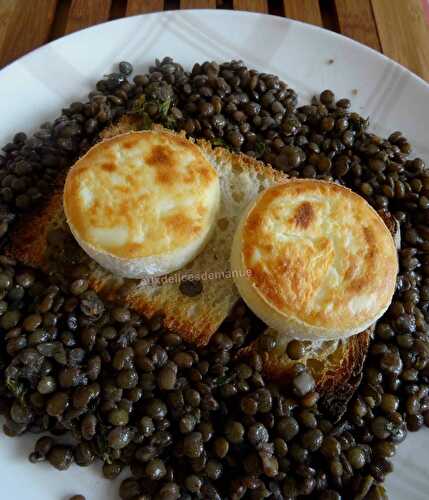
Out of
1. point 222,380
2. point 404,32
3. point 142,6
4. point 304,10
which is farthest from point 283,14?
point 222,380

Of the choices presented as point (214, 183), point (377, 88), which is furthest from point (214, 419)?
point (377, 88)

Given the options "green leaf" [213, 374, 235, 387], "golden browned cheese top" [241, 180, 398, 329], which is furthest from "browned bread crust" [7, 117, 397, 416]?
"golden browned cheese top" [241, 180, 398, 329]

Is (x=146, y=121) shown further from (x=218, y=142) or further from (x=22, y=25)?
(x=22, y=25)

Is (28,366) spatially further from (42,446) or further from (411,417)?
(411,417)

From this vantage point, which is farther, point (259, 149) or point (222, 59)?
point (222, 59)

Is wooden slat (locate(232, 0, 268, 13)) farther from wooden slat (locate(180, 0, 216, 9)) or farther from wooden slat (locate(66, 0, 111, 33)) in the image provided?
wooden slat (locate(66, 0, 111, 33))

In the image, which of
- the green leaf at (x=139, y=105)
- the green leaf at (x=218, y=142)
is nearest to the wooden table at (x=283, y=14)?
the green leaf at (x=139, y=105)
